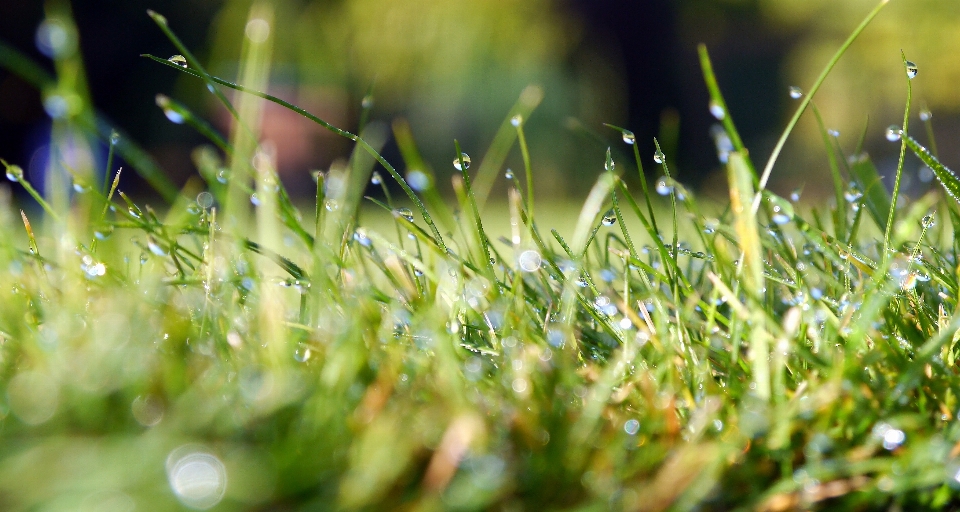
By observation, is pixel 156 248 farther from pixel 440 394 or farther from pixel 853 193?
pixel 853 193

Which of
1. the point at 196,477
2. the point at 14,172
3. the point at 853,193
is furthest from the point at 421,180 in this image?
the point at 853,193

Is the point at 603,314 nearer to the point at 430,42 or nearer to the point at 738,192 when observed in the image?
the point at 738,192

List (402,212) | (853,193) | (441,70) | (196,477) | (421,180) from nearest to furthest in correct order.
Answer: (196,477) → (421,180) → (402,212) → (853,193) → (441,70)

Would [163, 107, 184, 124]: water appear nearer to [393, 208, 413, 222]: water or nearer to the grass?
the grass

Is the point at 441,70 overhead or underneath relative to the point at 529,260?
overhead

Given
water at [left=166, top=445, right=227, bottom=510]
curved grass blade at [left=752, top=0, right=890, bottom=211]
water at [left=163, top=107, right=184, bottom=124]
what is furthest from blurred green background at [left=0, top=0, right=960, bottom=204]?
water at [left=166, top=445, right=227, bottom=510]

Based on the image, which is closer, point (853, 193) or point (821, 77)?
point (821, 77)

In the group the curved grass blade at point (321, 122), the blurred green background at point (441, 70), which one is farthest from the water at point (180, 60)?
the blurred green background at point (441, 70)

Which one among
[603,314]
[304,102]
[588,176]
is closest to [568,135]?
[588,176]

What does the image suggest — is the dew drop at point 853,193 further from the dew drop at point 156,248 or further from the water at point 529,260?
the dew drop at point 156,248
